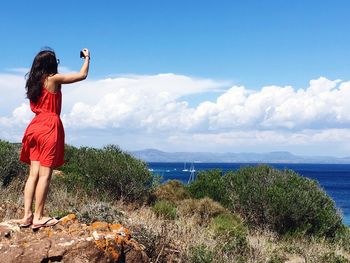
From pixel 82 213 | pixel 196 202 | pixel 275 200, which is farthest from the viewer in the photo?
pixel 196 202

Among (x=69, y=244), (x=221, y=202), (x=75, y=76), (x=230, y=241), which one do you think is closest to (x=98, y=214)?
(x=69, y=244)

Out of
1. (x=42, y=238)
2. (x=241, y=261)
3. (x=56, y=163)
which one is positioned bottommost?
(x=241, y=261)

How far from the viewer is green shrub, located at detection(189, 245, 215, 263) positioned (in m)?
7.32

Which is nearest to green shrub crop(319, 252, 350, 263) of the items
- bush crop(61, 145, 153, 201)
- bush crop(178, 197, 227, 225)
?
bush crop(178, 197, 227, 225)

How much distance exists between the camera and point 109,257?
19.7ft

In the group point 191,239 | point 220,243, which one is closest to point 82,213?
point 191,239

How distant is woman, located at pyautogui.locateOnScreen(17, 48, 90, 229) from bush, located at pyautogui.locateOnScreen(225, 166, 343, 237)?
336 inches

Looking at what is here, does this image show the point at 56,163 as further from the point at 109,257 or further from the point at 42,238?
the point at 109,257

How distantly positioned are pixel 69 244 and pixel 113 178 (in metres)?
9.34

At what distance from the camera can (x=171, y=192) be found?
56.7 ft

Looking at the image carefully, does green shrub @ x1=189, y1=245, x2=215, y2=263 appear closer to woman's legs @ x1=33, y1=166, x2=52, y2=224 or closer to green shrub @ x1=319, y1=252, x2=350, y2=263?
woman's legs @ x1=33, y1=166, x2=52, y2=224

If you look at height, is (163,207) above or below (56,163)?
below

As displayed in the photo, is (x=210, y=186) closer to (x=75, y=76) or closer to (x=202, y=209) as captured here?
(x=202, y=209)

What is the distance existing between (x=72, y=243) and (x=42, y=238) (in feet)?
1.50
